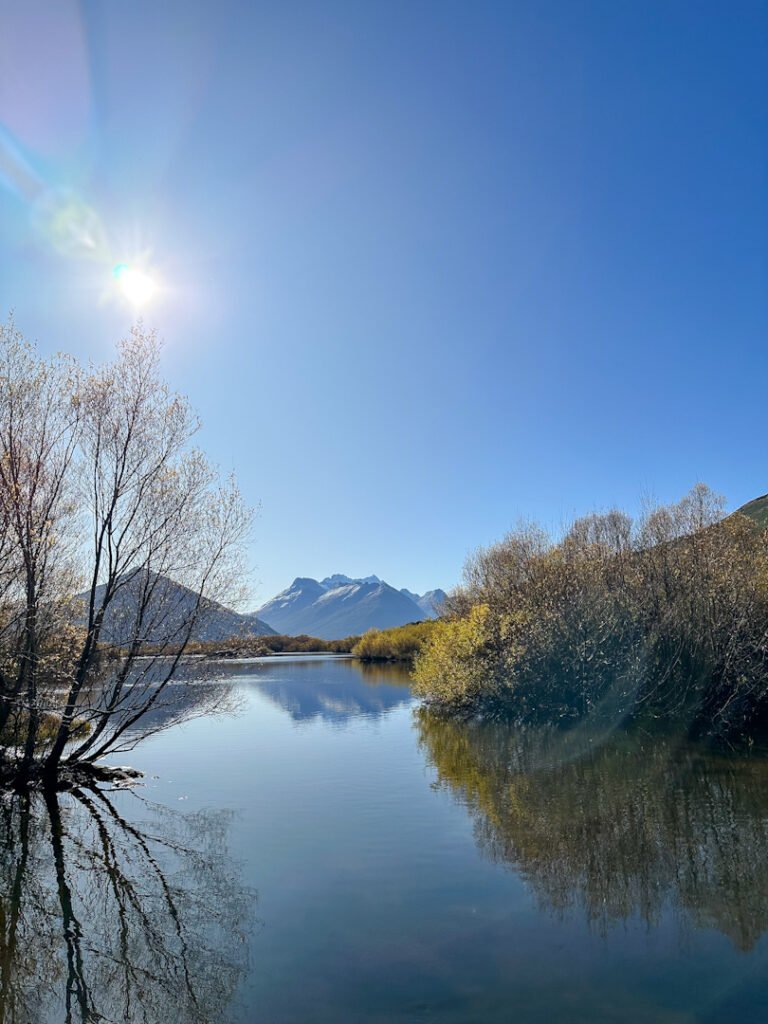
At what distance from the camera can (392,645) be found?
93500 millimetres

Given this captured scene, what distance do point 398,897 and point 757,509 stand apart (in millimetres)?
168133

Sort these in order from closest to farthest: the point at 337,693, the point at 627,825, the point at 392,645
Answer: the point at 627,825 < the point at 337,693 < the point at 392,645

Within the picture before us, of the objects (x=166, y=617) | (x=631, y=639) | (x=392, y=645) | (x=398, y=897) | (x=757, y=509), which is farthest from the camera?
(x=757, y=509)

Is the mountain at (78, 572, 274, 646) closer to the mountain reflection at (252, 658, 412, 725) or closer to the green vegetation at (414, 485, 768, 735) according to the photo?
the mountain reflection at (252, 658, 412, 725)

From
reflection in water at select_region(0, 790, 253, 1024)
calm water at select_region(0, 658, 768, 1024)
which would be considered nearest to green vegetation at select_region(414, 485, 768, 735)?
calm water at select_region(0, 658, 768, 1024)

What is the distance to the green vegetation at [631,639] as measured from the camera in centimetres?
2850

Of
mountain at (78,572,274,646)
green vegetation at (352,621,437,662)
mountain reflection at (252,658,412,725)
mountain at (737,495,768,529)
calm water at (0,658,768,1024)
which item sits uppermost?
mountain at (737,495,768,529)

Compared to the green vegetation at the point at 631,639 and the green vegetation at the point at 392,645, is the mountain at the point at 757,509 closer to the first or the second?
the green vegetation at the point at 392,645

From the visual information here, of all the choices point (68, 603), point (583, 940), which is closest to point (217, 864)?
point (583, 940)

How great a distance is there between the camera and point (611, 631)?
1184 inches

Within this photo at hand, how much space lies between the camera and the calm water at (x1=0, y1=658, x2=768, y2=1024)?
25.7 feet

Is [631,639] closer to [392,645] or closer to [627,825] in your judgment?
[627,825]

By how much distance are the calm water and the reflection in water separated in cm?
4

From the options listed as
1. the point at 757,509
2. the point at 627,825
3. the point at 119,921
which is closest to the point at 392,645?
the point at 627,825
